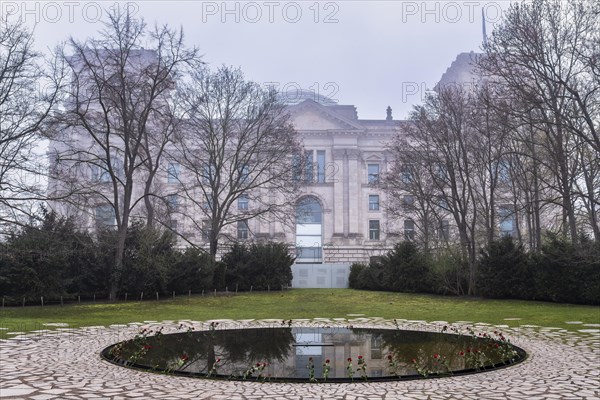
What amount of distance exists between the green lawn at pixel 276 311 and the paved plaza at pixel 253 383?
169 inches

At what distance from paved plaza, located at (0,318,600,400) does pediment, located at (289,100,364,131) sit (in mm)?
48315

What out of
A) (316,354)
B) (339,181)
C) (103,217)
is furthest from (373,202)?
(316,354)

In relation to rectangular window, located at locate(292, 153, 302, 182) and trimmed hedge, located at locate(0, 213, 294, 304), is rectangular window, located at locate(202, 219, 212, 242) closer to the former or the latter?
trimmed hedge, located at locate(0, 213, 294, 304)

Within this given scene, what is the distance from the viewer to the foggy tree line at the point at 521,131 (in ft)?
63.2

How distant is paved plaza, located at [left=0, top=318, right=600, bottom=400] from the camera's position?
7289mm

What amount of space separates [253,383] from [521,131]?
24.0 m

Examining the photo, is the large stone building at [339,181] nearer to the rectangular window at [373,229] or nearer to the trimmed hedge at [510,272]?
the rectangular window at [373,229]

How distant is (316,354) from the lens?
1018 centimetres

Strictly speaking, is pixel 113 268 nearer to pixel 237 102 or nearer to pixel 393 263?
pixel 237 102

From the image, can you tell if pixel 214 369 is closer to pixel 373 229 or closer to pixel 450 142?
pixel 450 142

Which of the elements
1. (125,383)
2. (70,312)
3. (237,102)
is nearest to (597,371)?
(125,383)

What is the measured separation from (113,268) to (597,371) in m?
21.7

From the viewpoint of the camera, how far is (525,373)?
8.81 meters

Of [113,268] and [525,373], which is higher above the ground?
[113,268]
